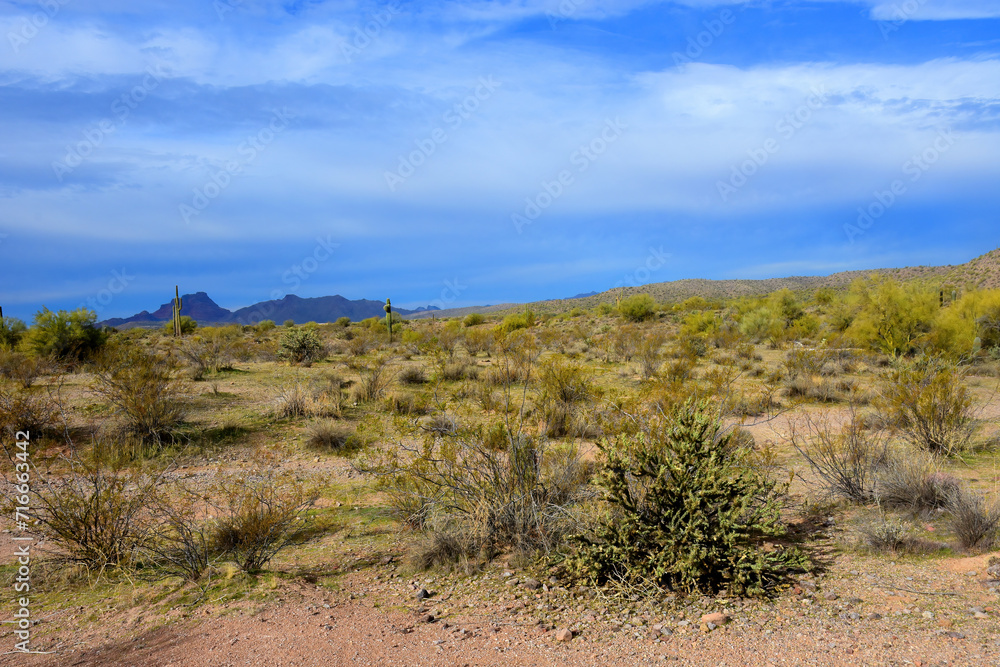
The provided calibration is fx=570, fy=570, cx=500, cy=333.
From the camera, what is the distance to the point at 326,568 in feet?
19.5

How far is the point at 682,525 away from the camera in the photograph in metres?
5.21

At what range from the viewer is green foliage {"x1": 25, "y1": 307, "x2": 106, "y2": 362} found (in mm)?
19531

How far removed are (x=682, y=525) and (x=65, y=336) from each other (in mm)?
22644

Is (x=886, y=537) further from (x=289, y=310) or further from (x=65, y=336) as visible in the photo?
(x=289, y=310)

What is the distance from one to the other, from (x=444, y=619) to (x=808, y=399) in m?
12.0

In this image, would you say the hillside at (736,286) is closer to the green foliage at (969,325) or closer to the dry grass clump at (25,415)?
the green foliage at (969,325)

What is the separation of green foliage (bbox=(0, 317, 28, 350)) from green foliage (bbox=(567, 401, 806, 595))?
75.8 ft

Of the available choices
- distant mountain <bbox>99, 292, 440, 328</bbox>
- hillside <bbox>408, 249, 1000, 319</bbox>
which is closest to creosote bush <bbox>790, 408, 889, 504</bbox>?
hillside <bbox>408, 249, 1000, 319</bbox>

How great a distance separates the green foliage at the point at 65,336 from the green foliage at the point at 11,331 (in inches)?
45.6

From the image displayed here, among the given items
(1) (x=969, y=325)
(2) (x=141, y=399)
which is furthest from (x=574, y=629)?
(1) (x=969, y=325)

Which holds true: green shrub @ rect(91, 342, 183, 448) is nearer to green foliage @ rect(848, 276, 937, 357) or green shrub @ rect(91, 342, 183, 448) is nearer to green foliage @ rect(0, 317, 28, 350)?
green foliage @ rect(0, 317, 28, 350)

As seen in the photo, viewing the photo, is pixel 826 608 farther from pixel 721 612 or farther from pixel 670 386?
pixel 670 386

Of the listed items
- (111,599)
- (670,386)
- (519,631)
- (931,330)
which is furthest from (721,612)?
(931,330)

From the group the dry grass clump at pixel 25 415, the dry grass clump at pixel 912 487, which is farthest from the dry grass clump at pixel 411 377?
the dry grass clump at pixel 912 487
